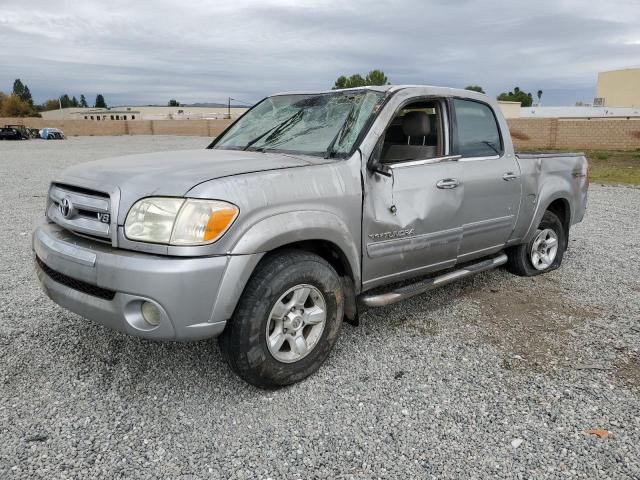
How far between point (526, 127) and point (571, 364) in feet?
90.6

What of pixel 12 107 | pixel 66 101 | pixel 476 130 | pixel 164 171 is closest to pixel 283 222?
pixel 164 171

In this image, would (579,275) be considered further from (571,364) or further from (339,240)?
(339,240)

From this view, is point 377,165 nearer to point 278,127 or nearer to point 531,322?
point 278,127

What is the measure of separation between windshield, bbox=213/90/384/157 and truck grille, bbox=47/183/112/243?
1324mm

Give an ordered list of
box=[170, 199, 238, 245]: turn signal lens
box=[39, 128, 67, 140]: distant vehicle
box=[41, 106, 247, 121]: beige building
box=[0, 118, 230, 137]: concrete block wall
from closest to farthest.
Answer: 1. box=[170, 199, 238, 245]: turn signal lens
2. box=[39, 128, 67, 140]: distant vehicle
3. box=[0, 118, 230, 137]: concrete block wall
4. box=[41, 106, 247, 121]: beige building

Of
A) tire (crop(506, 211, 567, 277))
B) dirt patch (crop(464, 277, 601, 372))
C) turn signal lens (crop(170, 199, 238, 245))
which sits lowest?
dirt patch (crop(464, 277, 601, 372))

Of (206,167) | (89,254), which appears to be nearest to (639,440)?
(206,167)

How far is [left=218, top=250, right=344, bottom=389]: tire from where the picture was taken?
2869mm

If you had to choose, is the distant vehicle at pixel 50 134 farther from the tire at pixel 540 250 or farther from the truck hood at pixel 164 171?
the tire at pixel 540 250

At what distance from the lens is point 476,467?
8.27 ft

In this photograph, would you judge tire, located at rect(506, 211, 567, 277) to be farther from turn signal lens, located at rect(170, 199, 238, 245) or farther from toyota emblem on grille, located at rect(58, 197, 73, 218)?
toyota emblem on grille, located at rect(58, 197, 73, 218)

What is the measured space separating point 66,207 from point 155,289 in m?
0.94

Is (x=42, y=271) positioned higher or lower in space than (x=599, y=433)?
higher

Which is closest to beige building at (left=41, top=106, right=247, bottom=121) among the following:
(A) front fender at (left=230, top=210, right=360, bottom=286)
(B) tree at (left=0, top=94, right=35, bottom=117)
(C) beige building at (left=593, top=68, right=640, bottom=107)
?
A: (B) tree at (left=0, top=94, right=35, bottom=117)
